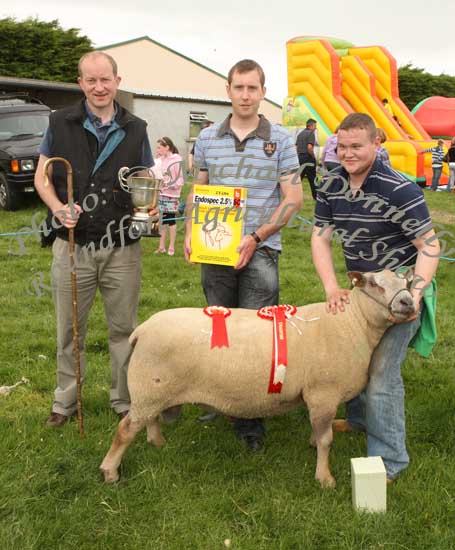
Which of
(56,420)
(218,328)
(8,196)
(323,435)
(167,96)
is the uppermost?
(167,96)

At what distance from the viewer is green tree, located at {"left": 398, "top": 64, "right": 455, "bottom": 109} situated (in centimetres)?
3180

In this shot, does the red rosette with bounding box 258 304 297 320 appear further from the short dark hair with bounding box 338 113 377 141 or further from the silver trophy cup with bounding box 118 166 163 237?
the short dark hair with bounding box 338 113 377 141

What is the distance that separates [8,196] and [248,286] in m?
9.02

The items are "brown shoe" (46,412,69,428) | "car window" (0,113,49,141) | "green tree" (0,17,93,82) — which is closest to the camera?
"brown shoe" (46,412,69,428)

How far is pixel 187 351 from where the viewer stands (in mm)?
3104

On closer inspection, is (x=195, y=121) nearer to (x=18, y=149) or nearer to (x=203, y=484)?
(x=18, y=149)

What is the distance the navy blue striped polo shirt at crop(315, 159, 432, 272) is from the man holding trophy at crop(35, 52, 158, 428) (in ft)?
3.65

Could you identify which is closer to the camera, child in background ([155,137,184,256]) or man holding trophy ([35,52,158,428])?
man holding trophy ([35,52,158,428])

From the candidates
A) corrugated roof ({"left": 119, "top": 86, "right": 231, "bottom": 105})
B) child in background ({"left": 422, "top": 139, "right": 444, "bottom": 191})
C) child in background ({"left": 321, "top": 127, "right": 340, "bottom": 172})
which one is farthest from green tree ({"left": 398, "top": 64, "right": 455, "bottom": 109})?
child in background ({"left": 321, "top": 127, "right": 340, "bottom": 172})

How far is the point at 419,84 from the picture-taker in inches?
1261

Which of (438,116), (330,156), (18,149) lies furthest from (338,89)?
(18,149)

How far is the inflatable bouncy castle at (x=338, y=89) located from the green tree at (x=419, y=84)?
45.4 feet

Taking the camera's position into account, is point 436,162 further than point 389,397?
Yes

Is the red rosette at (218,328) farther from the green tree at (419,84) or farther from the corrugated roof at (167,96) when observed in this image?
the green tree at (419,84)
